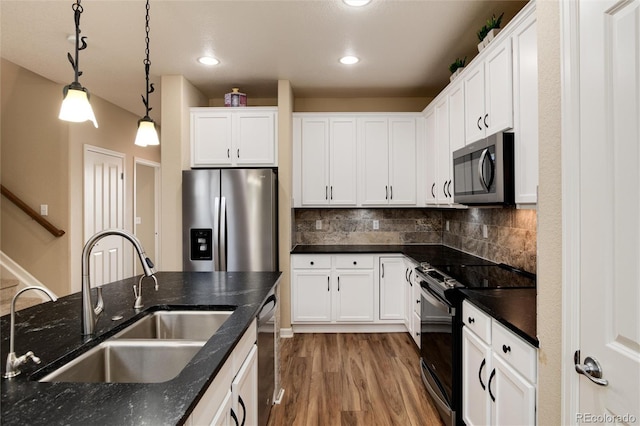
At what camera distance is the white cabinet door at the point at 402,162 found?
3922mm

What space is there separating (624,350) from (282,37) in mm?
2740

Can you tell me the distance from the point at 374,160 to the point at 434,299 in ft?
6.57

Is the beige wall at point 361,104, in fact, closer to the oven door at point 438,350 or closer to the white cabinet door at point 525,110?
the white cabinet door at point 525,110

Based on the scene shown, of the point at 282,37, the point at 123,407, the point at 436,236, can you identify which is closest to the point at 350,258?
the point at 436,236

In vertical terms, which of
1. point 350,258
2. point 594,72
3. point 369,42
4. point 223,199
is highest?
point 369,42

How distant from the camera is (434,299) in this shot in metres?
2.33

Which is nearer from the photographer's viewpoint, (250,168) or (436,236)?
(250,168)

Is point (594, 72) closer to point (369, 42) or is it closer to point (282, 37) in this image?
point (369, 42)

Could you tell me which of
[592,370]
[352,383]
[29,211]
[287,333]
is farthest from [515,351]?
[29,211]

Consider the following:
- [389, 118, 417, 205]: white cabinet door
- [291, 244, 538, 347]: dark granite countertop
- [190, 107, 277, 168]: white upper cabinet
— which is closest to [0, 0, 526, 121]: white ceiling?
[190, 107, 277, 168]: white upper cabinet

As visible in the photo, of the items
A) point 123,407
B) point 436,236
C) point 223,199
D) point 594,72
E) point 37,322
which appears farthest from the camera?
point 436,236

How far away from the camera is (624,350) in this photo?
2.97ft

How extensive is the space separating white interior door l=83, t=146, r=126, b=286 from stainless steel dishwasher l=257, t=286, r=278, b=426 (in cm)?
325

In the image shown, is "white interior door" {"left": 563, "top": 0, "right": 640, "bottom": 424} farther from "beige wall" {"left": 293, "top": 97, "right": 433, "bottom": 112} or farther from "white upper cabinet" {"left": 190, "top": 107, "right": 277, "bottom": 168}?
"beige wall" {"left": 293, "top": 97, "right": 433, "bottom": 112}
